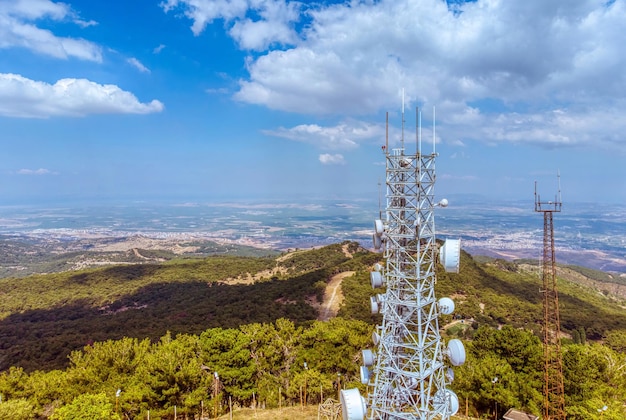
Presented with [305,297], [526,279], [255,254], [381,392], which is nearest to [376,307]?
[381,392]

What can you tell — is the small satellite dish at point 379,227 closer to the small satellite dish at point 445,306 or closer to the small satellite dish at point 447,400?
the small satellite dish at point 445,306

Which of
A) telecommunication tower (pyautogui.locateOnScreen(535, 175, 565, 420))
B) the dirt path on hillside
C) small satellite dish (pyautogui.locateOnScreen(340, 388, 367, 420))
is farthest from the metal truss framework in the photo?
the dirt path on hillside

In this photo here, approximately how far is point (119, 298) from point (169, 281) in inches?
336

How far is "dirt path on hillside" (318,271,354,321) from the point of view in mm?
37841

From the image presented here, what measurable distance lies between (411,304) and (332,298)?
32.6 m

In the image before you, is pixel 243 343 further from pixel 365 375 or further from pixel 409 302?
pixel 409 302

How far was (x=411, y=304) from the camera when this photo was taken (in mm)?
10219

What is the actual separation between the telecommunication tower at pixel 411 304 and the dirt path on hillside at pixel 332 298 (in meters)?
26.2

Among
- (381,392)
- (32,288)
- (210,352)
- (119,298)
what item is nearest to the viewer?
(381,392)

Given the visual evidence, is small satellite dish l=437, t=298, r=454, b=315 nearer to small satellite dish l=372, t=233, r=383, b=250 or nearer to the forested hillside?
small satellite dish l=372, t=233, r=383, b=250

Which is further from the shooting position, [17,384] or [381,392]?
[17,384]

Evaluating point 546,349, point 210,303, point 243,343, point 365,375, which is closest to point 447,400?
point 365,375

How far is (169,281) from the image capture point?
5812cm

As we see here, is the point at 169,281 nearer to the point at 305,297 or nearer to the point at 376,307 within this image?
the point at 305,297
